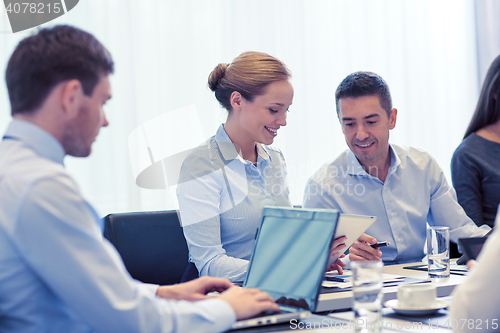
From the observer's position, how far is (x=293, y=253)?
1059mm

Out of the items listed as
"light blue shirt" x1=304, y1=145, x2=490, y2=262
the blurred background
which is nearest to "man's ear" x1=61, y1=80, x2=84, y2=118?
the blurred background

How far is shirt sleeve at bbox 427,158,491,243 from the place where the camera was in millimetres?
1944

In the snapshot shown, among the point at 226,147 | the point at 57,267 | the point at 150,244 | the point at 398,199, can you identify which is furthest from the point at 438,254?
the point at 57,267

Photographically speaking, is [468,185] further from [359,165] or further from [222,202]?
[222,202]

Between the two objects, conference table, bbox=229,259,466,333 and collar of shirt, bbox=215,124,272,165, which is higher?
collar of shirt, bbox=215,124,272,165

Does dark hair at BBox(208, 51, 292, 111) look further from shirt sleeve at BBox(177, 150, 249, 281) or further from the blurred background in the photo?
shirt sleeve at BBox(177, 150, 249, 281)

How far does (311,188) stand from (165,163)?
38.1 inches

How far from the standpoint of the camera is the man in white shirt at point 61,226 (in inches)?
28.8

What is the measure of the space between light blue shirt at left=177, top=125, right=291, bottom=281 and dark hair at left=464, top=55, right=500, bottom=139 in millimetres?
1173

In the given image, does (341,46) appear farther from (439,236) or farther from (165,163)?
(439,236)

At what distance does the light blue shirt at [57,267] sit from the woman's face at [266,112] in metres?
1.08

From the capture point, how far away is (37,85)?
85cm

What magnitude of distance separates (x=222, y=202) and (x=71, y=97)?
923 mm

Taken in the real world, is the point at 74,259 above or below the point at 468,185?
above
